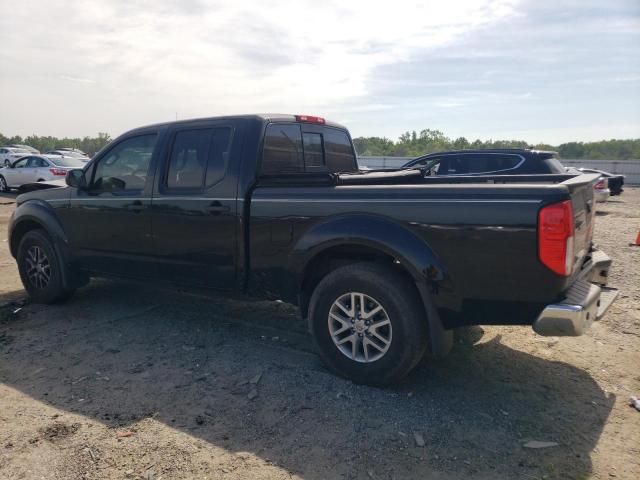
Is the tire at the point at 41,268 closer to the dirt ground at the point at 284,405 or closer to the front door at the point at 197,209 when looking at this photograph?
the dirt ground at the point at 284,405

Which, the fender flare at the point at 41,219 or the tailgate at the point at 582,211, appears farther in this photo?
the fender flare at the point at 41,219

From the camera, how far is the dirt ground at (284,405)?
114 inches

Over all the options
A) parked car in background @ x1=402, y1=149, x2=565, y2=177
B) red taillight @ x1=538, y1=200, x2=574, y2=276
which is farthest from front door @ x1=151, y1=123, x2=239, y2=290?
parked car in background @ x1=402, y1=149, x2=565, y2=177

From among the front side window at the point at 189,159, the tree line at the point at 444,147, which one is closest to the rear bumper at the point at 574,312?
the front side window at the point at 189,159

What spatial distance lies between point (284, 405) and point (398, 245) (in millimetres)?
1359

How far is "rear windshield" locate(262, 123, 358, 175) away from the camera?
4.46 m

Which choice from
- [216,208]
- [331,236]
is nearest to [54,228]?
[216,208]

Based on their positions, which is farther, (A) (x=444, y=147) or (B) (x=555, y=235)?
(A) (x=444, y=147)

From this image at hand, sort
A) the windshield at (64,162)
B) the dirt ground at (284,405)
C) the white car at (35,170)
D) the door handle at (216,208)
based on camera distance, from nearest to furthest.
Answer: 1. the dirt ground at (284,405)
2. the door handle at (216,208)
3. the white car at (35,170)
4. the windshield at (64,162)

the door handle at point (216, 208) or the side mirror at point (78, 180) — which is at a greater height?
the side mirror at point (78, 180)

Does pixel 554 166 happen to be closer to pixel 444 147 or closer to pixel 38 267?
pixel 38 267

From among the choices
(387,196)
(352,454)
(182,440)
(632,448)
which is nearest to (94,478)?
(182,440)

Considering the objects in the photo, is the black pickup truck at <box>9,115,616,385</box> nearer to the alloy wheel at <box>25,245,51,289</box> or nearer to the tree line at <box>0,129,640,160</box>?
the alloy wheel at <box>25,245,51,289</box>

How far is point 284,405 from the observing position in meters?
3.54
